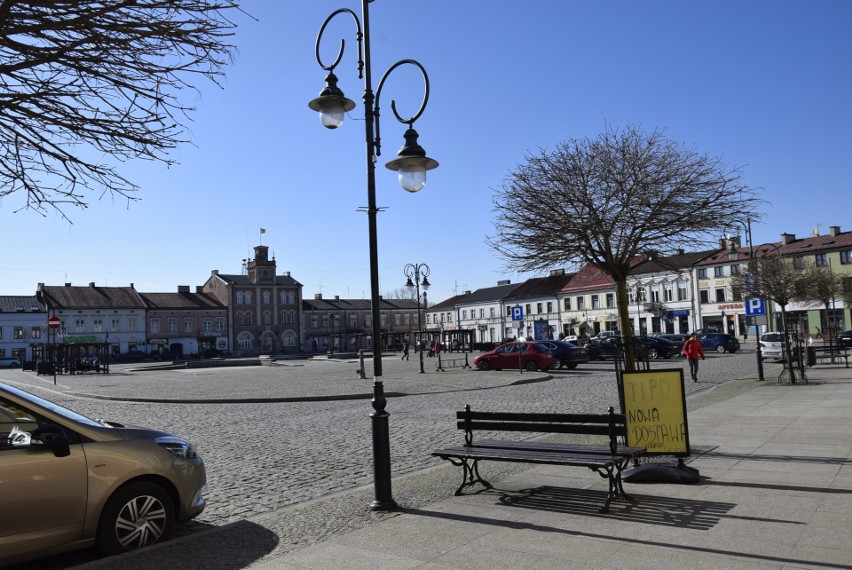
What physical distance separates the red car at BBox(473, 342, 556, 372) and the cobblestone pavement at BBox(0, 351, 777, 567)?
1.64 meters

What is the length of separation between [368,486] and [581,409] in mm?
8669

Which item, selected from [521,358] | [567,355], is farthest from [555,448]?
[567,355]

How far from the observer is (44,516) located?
5.34 metres

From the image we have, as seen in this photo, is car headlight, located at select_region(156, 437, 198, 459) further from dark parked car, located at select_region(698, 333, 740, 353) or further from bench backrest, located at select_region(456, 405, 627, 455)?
dark parked car, located at select_region(698, 333, 740, 353)

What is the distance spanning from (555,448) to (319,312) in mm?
105916

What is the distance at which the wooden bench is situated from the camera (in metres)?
6.83

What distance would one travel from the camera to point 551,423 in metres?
7.59

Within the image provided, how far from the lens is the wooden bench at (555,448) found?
269 inches

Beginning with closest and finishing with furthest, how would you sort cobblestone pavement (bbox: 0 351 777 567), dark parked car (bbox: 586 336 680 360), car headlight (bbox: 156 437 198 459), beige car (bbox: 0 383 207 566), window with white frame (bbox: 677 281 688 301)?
beige car (bbox: 0 383 207 566) → car headlight (bbox: 156 437 198 459) → cobblestone pavement (bbox: 0 351 777 567) → dark parked car (bbox: 586 336 680 360) → window with white frame (bbox: 677 281 688 301)

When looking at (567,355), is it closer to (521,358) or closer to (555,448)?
(521,358)

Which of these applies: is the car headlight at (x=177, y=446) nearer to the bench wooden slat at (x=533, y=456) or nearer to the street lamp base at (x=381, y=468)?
the street lamp base at (x=381, y=468)

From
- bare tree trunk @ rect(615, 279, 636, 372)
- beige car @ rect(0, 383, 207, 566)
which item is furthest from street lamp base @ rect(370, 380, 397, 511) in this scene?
bare tree trunk @ rect(615, 279, 636, 372)

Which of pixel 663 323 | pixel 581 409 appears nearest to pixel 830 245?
pixel 663 323

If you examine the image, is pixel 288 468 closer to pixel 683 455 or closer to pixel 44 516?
pixel 44 516
